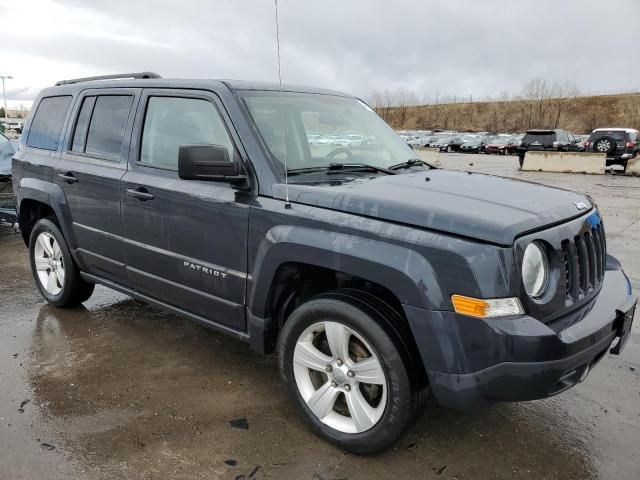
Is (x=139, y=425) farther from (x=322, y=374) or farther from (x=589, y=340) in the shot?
(x=589, y=340)

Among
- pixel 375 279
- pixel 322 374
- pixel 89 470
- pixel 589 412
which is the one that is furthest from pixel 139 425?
pixel 589 412

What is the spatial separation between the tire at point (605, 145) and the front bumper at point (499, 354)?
2311 centimetres

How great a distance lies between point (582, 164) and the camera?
20.9 meters

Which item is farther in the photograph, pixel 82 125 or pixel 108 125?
pixel 82 125

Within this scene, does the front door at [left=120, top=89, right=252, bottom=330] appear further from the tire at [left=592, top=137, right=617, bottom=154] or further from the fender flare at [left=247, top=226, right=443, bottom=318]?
the tire at [left=592, top=137, right=617, bottom=154]

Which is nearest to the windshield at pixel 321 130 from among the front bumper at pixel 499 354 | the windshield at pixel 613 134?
the front bumper at pixel 499 354

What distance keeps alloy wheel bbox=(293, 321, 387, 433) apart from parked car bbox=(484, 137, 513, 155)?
4019 cm

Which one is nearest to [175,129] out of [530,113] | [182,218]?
[182,218]

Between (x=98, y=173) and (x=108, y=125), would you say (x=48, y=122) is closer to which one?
(x=108, y=125)

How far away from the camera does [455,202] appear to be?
2.64 m

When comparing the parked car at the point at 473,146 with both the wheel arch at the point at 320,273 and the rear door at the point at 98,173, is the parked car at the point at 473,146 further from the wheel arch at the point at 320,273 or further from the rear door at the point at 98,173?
the wheel arch at the point at 320,273

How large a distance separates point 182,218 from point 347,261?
1.29 metres

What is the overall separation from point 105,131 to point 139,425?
A: 223 cm

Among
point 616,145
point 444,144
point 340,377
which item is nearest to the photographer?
point 340,377
